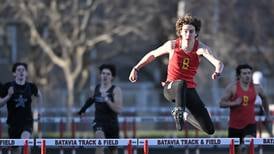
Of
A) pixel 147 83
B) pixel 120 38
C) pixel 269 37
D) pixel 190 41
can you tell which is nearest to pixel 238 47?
pixel 269 37

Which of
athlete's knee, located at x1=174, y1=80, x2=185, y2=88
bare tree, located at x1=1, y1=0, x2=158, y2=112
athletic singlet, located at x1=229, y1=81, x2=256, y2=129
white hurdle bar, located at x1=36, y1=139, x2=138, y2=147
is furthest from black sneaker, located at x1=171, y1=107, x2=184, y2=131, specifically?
bare tree, located at x1=1, y1=0, x2=158, y2=112

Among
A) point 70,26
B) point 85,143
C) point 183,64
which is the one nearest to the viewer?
point 85,143

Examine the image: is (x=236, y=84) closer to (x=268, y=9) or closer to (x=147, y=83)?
(x=268, y=9)

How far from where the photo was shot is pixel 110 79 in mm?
13578

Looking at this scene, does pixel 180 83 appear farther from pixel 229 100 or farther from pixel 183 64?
pixel 229 100

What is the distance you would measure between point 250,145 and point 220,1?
23080mm

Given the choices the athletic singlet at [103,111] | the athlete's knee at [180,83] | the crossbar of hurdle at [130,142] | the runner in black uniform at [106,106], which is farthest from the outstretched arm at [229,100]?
the crossbar of hurdle at [130,142]

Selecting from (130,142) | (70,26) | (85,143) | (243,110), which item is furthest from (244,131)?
(70,26)

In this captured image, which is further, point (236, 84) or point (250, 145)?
point (236, 84)

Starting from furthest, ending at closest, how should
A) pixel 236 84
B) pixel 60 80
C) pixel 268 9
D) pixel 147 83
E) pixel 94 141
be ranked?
1. pixel 147 83
2. pixel 60 80
3. pixel 268 9
4. pixel 236 84
5. pixel 94 141

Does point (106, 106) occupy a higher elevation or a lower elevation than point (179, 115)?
higher

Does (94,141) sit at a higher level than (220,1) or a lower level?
lower

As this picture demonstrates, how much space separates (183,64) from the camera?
1105 cm

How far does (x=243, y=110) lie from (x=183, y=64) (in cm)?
252
